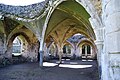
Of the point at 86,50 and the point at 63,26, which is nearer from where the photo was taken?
the point at 63,26

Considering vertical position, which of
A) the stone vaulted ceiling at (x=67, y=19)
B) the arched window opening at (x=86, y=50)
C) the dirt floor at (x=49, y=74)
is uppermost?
the stone vaulted ceiling at (x=67, y=19)

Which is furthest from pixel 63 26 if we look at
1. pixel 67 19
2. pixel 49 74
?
pixel 49 74

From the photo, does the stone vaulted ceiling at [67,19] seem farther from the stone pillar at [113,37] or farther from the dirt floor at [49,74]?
the stone pillar at [113,37]

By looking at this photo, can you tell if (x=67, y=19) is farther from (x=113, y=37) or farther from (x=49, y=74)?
(x=113, y=37)

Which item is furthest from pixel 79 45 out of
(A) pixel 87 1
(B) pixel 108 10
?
(B) pixel 108 10

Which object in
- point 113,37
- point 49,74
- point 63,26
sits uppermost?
point 63,26

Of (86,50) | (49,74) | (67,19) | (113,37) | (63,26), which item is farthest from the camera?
(86,50)

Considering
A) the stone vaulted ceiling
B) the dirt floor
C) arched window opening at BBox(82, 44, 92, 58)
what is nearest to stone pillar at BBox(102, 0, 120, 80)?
the dirt floor

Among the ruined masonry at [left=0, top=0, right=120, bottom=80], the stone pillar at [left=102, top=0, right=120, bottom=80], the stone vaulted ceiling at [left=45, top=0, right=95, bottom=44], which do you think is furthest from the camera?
the stone vaulted ceiling at [left=45, top=0, right=95, bottom=44]

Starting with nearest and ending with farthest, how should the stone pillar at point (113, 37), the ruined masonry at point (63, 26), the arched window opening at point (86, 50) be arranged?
the stone pillar at point (113, 37)
the ruined masonry at point (63, 26)
the arched window opening at point (86, 50)

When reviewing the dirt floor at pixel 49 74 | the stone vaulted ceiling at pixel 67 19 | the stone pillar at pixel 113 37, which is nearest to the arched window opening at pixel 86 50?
the stone vaulted ceiling at pixel 67 19

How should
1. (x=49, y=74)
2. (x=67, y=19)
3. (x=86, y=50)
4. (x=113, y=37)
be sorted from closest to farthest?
(x=113, y=37)
(x=49, y=74)
(x=67, y=19)
(x=86, y=50)

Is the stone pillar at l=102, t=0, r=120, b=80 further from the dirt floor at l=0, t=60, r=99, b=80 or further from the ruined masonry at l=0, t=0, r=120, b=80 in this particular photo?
the dirt floor at l=0, t=60, r=99, b=80

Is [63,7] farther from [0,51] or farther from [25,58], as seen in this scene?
[25,58]
